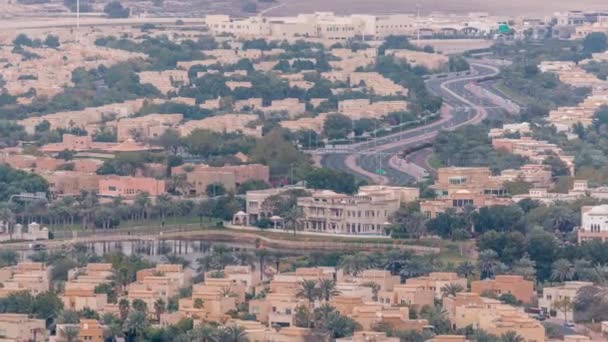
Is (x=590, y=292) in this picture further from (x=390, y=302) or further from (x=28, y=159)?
(x=28, y=159)

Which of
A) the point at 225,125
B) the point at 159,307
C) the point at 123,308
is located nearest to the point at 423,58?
the point at 225,125

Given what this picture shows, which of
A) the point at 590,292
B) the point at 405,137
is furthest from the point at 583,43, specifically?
the point at 590,292

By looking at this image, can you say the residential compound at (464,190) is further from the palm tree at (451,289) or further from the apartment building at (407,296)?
the apartment building at (407,296)

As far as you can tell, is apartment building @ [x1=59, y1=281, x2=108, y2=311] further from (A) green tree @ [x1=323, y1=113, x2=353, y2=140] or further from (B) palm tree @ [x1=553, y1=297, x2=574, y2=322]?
(A) green tree @ [x1=323, y1=113, x2=353, y2=140]

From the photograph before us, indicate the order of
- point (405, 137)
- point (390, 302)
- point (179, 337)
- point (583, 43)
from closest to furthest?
point (179, 337) → point (390, 302) → point (405, 137) → point (583, 43)

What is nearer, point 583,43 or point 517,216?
point 517,216

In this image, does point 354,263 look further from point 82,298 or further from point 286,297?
point 82,298
